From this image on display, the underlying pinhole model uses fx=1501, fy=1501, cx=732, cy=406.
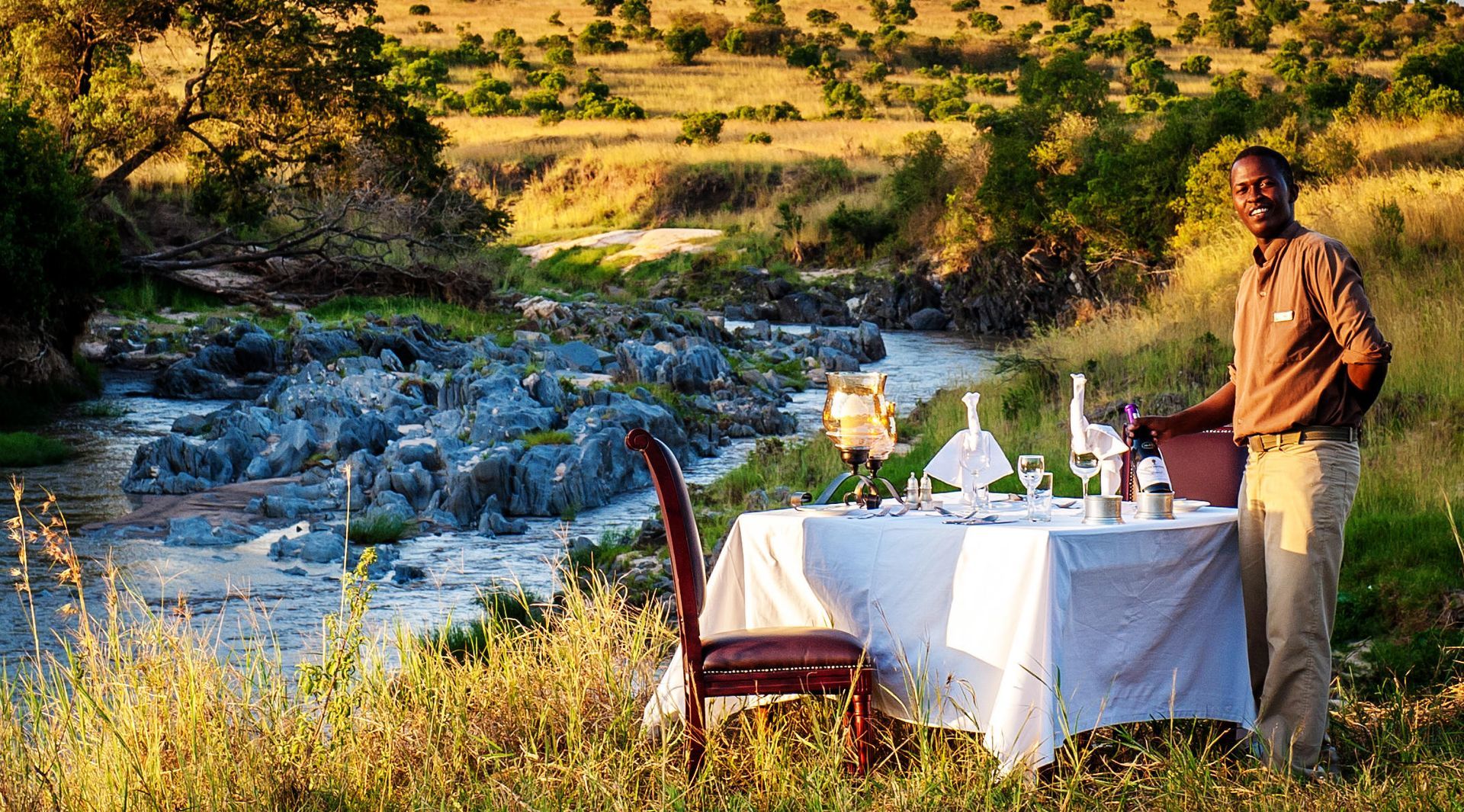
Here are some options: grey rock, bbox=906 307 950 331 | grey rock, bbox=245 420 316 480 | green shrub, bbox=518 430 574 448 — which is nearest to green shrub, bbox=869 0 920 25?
grey rock, bbox=906 307 950 331

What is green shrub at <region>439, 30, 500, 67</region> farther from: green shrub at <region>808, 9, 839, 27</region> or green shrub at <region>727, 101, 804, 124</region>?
green shrub at <region>808, 9, 839, 27</region>

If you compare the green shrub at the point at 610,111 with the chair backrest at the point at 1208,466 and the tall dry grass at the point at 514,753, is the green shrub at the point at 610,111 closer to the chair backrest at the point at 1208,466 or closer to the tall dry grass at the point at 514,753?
the chair backrest at the point at 1208,466

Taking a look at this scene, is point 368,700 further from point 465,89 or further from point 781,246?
point 465,89

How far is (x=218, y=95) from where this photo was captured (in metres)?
24.5

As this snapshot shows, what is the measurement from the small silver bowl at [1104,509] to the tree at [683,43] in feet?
222

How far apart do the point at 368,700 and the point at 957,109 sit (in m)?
50.9

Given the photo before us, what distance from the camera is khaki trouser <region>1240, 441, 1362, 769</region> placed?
14.1ft

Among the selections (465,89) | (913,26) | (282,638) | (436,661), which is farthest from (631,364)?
(913,26)

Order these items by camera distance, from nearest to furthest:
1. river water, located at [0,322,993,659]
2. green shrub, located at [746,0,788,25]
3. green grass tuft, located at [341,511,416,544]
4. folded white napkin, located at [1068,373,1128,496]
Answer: folded white napkin, located at [1068,373,1128,496] < river water, located at [0,322,993,659] < green grass tuft, located at [341,511,416,544] < green shrub, located at [746,0,788,25]

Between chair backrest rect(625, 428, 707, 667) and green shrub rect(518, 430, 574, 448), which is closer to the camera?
chair backrest rect(625, 428, 707, 667)

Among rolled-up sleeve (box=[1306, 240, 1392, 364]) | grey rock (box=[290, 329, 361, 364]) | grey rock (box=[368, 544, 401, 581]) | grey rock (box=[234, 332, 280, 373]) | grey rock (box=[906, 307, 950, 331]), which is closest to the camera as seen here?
rolled-up sleeve (box=[1306, 240, 1392, 364])

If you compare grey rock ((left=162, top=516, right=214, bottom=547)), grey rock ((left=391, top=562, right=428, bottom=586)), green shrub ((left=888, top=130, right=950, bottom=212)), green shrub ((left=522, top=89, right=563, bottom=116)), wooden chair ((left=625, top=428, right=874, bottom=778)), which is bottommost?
grey rock ((left=391, top=562, right=428, bottom=586))

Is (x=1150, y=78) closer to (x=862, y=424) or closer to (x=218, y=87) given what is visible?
(x=218, y=87)

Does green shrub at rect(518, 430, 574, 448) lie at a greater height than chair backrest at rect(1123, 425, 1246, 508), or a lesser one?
lesser
